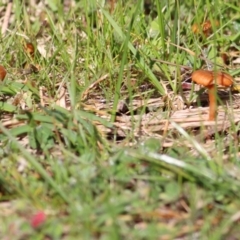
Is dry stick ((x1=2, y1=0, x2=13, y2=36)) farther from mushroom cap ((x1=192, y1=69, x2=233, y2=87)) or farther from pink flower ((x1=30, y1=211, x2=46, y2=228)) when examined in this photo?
pink flower ((x1=30, y1=211, x2=46, y2=228))

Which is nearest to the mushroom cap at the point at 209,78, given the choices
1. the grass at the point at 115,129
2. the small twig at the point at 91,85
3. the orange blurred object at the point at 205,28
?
the grass at the point at 115,129

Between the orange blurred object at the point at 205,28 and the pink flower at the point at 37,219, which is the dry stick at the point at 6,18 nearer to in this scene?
the orange blurred object at the point at 205,28

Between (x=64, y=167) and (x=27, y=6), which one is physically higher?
(x=27, y=6)

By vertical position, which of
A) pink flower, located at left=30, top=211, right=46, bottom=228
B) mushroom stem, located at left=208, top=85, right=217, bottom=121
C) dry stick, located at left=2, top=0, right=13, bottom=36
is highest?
dry stick, located at left=2, top=0, right=13, bottom=36

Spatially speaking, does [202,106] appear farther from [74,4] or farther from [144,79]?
[74,4]

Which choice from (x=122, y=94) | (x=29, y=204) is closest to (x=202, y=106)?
(x=122, y=94)

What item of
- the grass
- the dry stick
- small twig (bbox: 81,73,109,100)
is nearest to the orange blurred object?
the grass

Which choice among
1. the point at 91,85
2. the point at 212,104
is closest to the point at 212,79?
the point at 212,104
